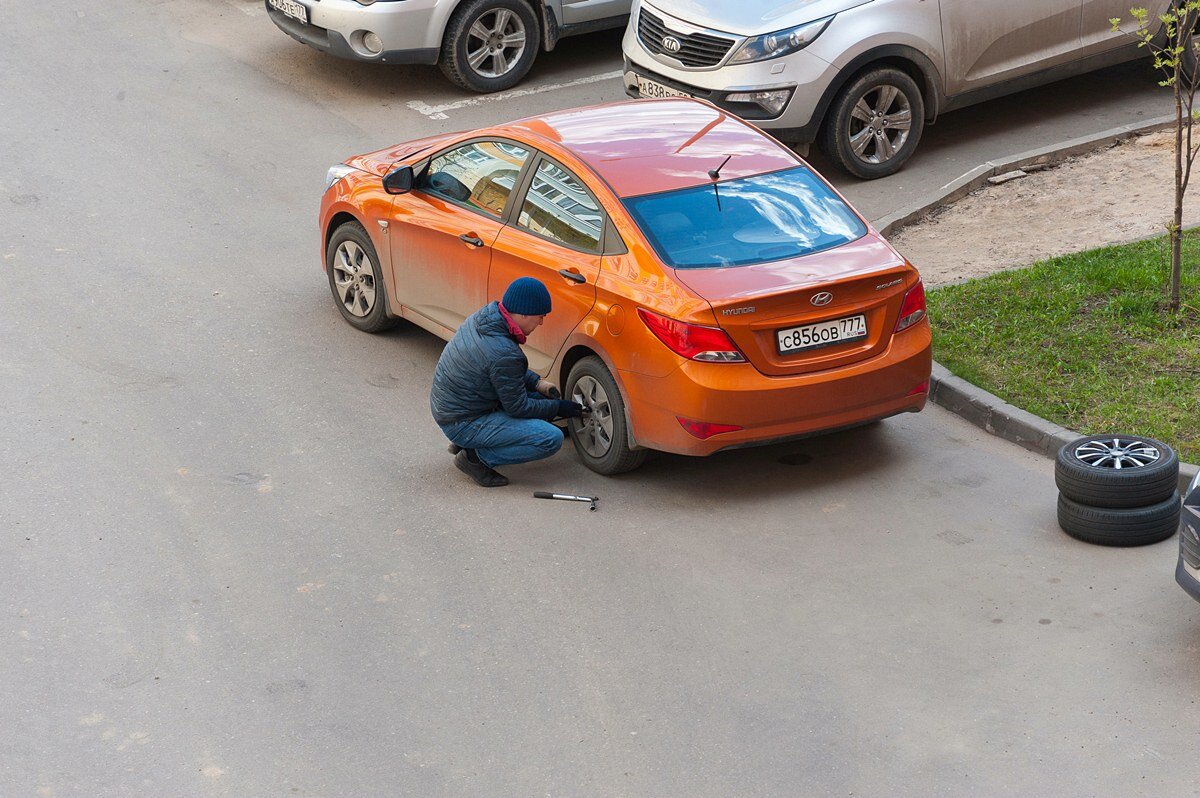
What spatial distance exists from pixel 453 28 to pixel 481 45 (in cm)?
38

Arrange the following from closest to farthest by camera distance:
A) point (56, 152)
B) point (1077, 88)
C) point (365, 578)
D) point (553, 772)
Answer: point (553, 772)
point (365, 578)
point (56, 152)
point (1077, 88)

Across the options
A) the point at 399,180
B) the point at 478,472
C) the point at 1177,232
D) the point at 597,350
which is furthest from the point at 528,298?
the point at 1177,232

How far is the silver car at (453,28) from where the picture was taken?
13578mm

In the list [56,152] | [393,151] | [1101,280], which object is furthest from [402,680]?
[56,152]

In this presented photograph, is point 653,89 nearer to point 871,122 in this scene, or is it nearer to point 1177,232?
point 871,122

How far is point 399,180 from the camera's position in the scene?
897 centimetres

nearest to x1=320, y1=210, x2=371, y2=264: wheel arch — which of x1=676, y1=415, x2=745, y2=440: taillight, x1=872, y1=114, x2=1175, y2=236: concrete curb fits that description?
x1=676, y1=415, x2=745, y2=440: taillight

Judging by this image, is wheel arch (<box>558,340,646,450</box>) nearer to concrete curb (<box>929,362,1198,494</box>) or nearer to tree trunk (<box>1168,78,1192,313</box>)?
concrete curb (<box>929,362,1198,494</box>)

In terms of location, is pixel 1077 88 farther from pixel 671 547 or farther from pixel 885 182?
pixel 671 547

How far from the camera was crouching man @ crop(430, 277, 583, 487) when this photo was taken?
301 inches

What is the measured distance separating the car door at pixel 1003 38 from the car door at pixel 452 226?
4.92m

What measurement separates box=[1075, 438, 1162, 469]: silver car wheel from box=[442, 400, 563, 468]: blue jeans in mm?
2688

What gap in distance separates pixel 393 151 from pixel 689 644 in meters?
4.89

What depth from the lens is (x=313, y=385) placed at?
9008 millimetres
